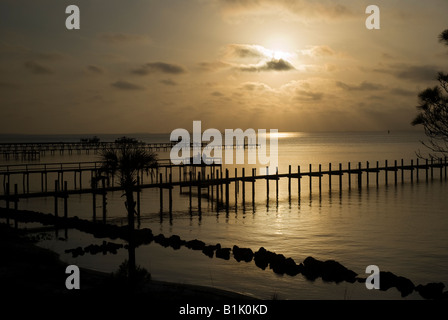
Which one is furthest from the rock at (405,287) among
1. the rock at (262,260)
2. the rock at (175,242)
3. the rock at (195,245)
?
the rock at (175,242)

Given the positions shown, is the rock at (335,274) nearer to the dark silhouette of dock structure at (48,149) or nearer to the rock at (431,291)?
the rock at (431,291)

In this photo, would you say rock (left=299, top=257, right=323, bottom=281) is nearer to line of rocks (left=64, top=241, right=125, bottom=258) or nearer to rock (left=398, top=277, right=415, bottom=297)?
rock (left=398, top=277, right=415, bottom=297)

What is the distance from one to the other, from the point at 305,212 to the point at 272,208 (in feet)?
9.20

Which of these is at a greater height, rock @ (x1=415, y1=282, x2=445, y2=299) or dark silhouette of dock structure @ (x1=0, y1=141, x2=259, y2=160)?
dark silhouette of dock structure @ (x1=0, y1=141, x2=259, y2=160)

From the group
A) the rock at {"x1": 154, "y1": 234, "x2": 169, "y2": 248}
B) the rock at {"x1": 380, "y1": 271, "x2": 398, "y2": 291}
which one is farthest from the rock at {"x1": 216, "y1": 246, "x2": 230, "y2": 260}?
the rock at {"x1": 380, "y1": 271, "x2": 398, "y2": 291}

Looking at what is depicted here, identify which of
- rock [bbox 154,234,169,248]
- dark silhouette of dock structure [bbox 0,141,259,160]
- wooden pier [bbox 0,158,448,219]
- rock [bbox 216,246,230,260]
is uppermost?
dark silhouette of dock structure [bbox 0,141,259,160]

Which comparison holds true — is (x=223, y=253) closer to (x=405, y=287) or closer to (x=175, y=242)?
(x=175, y=242)

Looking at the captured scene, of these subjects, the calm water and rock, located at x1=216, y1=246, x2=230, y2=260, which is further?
rock, located at x1=216, y1=246, x2=230, y2=260

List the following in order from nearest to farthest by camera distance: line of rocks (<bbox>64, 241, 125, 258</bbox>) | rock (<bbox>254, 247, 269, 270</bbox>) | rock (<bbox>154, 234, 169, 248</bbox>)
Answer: rock (<bbox>254, 247, 269, 270</bbox>) → line of rocks (<bbox>64, 241, 125, 258</bbox>) → rock (<bbox>154, 234, 169, 248</bbox>)

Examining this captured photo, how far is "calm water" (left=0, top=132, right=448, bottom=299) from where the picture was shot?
16.8 metres

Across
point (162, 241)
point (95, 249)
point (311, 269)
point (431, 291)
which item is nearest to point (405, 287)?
point (431, 291)

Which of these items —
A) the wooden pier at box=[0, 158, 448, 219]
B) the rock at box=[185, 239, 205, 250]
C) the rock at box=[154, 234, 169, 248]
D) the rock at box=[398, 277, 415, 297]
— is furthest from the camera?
the wooden pier at box=[0, 158, 448, 219]

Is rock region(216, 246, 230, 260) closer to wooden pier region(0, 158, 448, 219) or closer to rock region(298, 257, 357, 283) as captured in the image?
rock region(298, 257, 357, 283)
